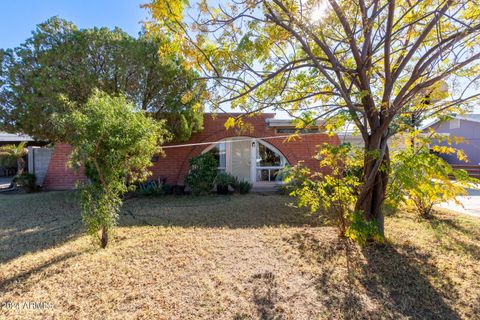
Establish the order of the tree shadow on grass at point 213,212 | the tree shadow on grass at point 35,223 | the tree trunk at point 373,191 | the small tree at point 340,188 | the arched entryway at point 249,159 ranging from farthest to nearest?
the arched entryway at point 249,159 < the tree shadow on grass at point 213,212 < the tree shadow on grass at point 35,223 < the tree trunk at point 373,191 < the small tree at point 340,188

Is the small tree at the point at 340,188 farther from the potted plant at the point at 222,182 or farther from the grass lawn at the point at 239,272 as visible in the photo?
the potted plant at the point at 222,182

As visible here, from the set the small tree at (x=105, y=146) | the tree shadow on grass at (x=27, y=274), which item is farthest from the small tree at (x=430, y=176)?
the tree shadow on grass at (x=27, y=274)

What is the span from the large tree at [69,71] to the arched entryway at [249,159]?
11.9 ft

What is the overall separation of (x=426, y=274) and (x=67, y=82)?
877 centimetres

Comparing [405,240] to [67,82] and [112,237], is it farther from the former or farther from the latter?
[67,82]

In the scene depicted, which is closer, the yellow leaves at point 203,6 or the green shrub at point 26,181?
the yellow leaves at point 203,6

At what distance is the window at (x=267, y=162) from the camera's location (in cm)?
999

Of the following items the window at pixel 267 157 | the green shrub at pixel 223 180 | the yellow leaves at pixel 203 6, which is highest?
the yellow leaves at pixel 203 6

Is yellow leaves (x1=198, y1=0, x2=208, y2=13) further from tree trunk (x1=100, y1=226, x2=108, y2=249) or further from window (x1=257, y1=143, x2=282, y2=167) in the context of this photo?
window (x1=257, y1=143, x2=282, y2=167)

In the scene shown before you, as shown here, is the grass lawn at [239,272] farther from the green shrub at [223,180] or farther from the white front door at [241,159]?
the white front door at [241,159]

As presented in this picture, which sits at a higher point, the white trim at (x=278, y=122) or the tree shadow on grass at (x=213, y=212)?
the white trim at (x=278, y=122)

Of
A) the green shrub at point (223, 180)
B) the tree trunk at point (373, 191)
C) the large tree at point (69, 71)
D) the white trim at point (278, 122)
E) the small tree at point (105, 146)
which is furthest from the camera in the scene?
the white trim at point (278, 122)

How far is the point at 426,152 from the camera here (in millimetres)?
3248

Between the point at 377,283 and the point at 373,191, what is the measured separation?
5.31 feet
